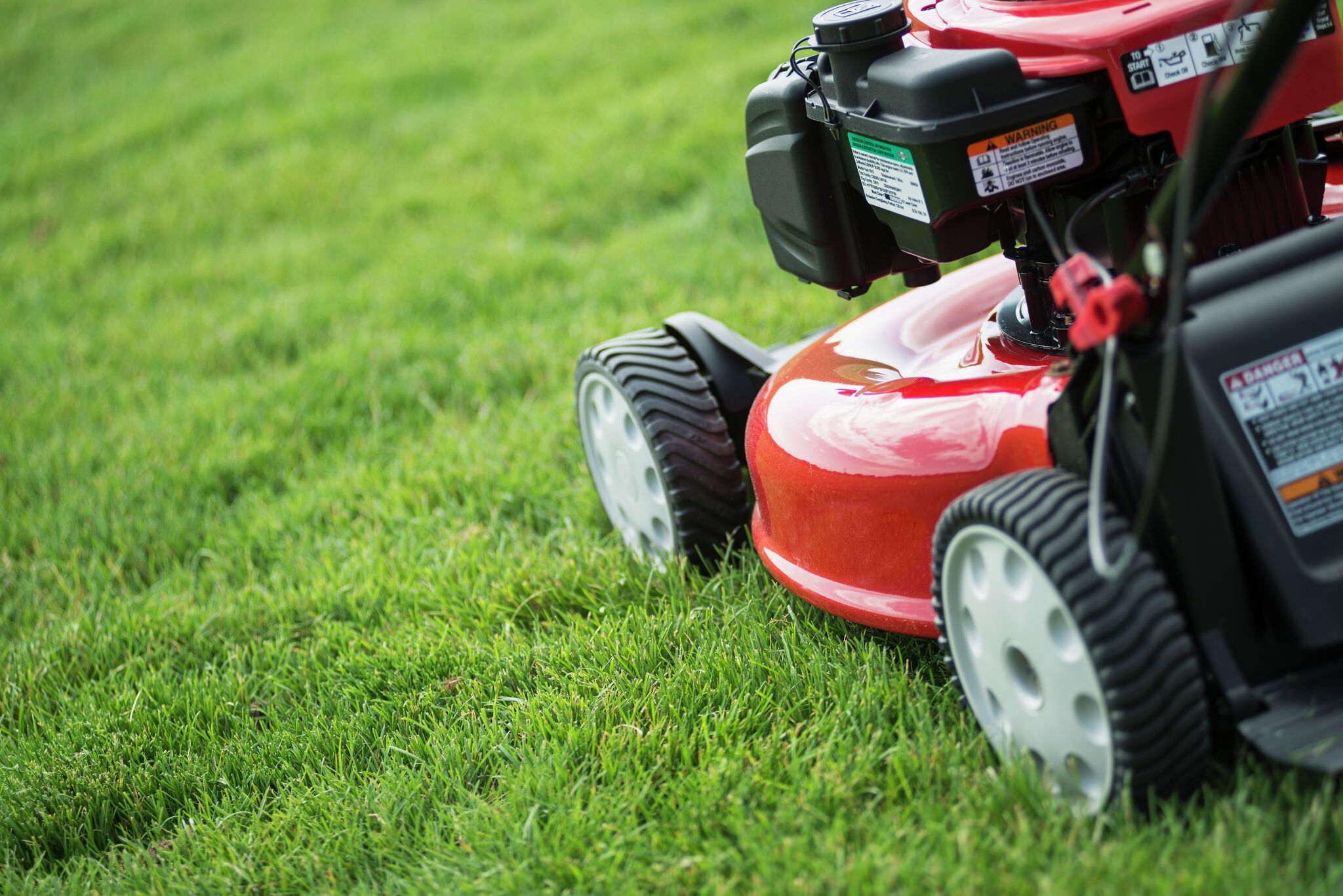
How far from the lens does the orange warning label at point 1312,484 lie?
1.37 m

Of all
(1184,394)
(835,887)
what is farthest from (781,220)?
(835,887)

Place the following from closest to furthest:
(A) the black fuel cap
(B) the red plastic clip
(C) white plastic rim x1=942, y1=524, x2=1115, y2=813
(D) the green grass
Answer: (B) the red plastic clip
(C) white plastic rim x1=942, y1=524, x2=1115, y2=813
(D) the green grass
(A) the black fuel cap

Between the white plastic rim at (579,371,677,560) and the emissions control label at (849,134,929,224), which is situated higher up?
the emissions control label at (849,134,929,224)

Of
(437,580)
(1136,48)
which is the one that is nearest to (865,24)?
(1136,48)

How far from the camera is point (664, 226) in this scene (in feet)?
14.1

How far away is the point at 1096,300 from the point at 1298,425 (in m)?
0.34

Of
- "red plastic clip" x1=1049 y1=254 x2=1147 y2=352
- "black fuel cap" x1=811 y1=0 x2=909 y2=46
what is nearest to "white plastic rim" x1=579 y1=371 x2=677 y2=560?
"black fuel cap" x1=811 y1=0 x2=909 y2=46

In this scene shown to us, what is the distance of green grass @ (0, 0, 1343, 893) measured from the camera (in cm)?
158

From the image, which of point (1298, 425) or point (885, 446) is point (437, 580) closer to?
point (885, 446)

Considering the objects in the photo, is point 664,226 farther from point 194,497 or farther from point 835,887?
point 835,887

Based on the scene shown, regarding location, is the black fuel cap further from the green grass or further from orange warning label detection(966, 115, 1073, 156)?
the green grass

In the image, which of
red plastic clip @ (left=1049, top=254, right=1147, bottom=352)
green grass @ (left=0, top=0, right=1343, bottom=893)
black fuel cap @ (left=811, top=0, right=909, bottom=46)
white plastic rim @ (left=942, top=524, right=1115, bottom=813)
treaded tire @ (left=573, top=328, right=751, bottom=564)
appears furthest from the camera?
treaded tire @ (left=573, top=328, right=751, bottom=564)

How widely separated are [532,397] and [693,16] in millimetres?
3531

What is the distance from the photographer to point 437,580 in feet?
8.07
